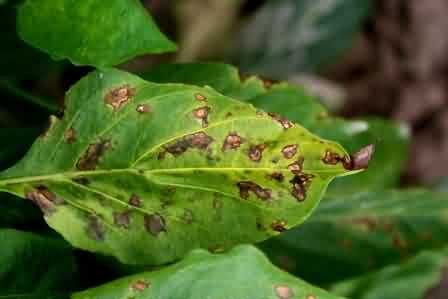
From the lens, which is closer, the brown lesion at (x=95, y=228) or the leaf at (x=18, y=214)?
the brown lesion at (x=95, y=228)

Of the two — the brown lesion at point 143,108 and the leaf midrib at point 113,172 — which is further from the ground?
the brown lesion at point 143,108

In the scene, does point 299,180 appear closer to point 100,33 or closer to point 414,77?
point 100,33

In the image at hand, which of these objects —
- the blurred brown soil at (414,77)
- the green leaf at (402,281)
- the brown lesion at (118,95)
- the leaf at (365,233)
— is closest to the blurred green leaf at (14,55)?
the brown lesion at (118,95)

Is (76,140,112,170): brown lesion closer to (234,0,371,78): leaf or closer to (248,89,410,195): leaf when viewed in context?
(248,89,410,195): leaf

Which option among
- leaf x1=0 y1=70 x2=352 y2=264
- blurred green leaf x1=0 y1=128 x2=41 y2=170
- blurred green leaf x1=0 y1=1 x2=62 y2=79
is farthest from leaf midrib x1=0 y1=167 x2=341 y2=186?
blurred green leaf x1=0 y1=1 x2=62 y2=79

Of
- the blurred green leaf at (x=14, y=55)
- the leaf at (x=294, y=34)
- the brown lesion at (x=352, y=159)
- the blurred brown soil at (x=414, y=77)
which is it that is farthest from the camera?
the blurred brown soil at (x=414, y=77)

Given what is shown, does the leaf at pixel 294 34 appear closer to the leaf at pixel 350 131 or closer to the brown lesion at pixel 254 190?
the leaf at pixel 350 131
